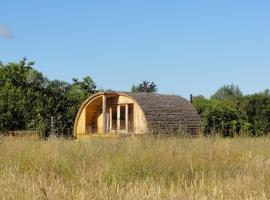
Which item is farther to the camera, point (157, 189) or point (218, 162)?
point (218, 162)

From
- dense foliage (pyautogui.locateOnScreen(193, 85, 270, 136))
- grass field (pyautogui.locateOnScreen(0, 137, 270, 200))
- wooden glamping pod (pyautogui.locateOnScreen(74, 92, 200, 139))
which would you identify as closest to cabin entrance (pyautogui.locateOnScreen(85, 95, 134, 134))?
wooden glamping pod (pyautogui.locateOnScreen(74, 92, 200, 139))

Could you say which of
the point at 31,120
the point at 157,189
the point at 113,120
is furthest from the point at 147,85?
the point at 157,189

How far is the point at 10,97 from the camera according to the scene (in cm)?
3077

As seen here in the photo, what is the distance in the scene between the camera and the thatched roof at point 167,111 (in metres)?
29.8

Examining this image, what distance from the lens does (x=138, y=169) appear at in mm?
8281

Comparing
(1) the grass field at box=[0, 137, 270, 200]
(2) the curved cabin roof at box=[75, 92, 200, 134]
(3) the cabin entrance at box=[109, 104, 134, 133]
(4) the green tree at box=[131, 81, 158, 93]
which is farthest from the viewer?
(4) the green tree at box=[131, 81, 158, 93]

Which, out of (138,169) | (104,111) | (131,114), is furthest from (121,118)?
(138,169)

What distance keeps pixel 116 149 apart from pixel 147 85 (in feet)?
174

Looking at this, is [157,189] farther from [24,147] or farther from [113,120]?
[113,120]

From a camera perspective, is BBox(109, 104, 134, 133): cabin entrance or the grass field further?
BBox(109, 104, 134, 133): cabin entrance

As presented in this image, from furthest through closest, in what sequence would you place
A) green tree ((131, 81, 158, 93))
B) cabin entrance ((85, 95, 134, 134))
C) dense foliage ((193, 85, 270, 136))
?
green tree ((131, 81, 158, 93)), dense foliage ((193, 85, 270, 136)), cabin entrance ((85, 95, 134, 134))

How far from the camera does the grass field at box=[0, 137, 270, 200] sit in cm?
541

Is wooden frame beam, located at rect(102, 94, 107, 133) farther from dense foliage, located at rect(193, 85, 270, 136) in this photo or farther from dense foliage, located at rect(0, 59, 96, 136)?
dense foliage, located at rect(193, 85, 270, 136)

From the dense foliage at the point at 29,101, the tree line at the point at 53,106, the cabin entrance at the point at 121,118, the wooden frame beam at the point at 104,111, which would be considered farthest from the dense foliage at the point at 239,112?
the dense foliage at the point at 29,101
